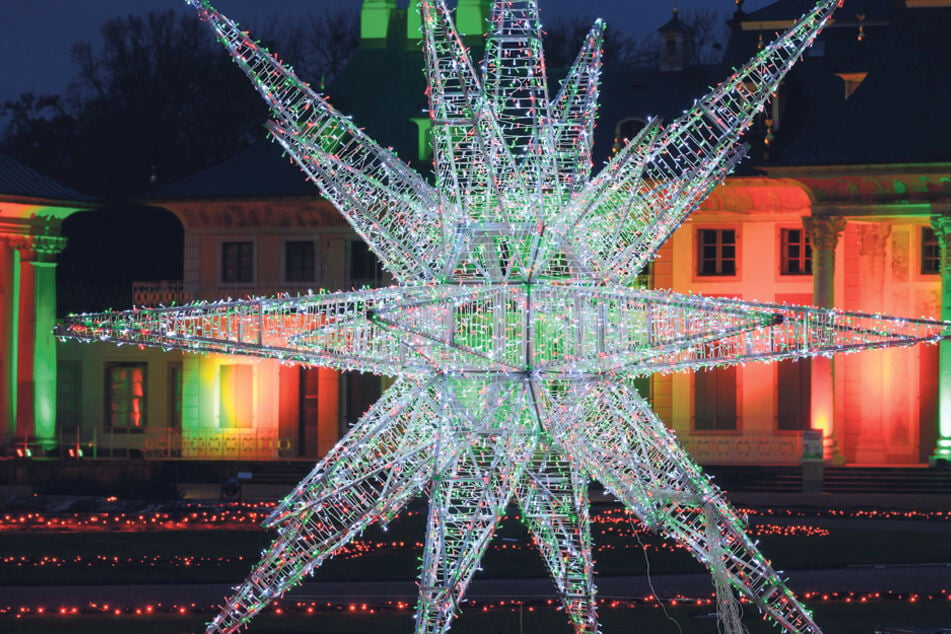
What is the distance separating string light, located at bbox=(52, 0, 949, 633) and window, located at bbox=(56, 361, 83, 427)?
127 feet

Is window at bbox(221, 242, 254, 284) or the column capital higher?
the column capital

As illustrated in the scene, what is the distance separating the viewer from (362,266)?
59062mm

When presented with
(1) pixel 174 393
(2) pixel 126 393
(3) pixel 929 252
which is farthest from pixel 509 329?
(2) pixel 126 393

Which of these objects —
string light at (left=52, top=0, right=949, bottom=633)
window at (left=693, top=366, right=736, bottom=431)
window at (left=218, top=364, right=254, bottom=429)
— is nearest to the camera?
string light at (left=52, top=0, right=949, bottom=633)

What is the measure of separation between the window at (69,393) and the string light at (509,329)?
38.7 metres

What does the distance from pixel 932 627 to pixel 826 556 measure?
30.9 ft

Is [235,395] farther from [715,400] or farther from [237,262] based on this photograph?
[715,400]

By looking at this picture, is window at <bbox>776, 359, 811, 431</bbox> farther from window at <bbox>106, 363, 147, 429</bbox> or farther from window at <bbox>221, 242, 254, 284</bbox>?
window at <bbox>106, 363, 147, 429</bbox>

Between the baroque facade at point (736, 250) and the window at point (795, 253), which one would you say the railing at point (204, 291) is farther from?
the window at point (795, 253)

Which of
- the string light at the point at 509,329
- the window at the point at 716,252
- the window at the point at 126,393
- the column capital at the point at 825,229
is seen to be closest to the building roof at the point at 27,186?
the window at the point at 126,393

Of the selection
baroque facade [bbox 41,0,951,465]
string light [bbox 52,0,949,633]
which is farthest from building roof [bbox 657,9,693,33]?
string light [bbox 52,0,949,633]

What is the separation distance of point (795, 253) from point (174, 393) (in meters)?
16.1

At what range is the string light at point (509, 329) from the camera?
19688 millimetres

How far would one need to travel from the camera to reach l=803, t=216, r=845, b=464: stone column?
5041 cm
